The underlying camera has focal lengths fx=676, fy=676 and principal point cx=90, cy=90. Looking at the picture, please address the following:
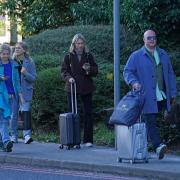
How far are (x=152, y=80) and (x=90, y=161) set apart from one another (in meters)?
1.48

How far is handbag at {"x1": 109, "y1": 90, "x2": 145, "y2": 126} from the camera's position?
9.33 meters

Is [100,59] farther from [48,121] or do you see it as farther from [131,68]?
[131,68]

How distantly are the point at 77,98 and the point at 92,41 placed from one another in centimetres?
427

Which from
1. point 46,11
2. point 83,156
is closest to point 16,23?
point 46,11

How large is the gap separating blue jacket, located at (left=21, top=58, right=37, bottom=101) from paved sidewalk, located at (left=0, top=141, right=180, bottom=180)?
2.90 feet

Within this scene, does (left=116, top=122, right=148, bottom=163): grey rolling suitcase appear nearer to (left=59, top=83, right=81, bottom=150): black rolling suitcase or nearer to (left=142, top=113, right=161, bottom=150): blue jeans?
(left=142, top=113, right=161, bottom=150): blue jeans

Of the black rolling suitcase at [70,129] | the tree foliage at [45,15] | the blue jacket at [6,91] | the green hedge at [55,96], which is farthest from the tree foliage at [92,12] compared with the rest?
the black rolling suitcase at [70,129]

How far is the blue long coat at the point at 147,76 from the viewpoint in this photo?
9656 millimetres

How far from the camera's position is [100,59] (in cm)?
1504

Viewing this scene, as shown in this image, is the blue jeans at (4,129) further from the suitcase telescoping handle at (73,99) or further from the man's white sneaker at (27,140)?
the suitcase telescoping handle at (73,99)

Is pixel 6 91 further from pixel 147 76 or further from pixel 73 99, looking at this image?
pixel 147 76

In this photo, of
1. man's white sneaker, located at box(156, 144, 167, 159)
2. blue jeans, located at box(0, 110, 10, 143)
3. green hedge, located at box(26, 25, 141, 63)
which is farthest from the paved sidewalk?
green hedge, located at box(26, 25, 141, 63)

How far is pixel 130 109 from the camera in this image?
933cm

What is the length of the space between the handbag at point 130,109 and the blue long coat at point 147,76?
0.20 meters
